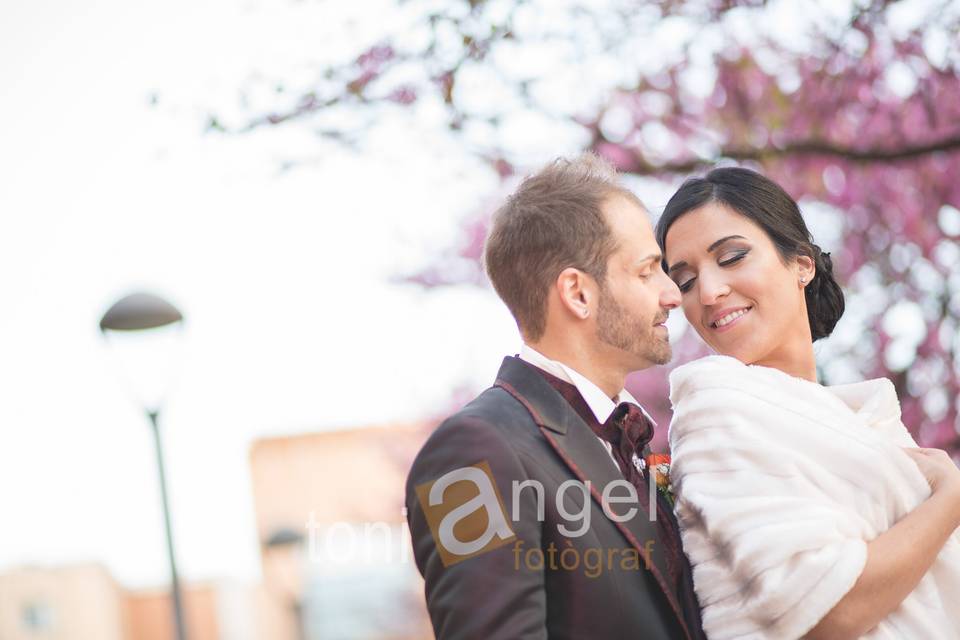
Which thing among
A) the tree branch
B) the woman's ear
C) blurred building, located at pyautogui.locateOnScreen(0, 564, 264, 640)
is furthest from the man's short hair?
blurred building, located at pyautogui.locateOnScreen(0, 564, 264, 640)

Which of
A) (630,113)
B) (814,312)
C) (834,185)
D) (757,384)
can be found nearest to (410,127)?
(630,113)

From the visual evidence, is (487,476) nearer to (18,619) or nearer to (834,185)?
(834,185)

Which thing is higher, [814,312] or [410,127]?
[410,127]

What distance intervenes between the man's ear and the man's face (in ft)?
0.09

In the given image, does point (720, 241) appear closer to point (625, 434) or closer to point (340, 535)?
point (625, 434)

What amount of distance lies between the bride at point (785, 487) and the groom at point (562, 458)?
13cm

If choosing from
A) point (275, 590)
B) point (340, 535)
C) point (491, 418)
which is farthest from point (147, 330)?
point (275, 590)

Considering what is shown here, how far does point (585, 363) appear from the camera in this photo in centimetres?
298

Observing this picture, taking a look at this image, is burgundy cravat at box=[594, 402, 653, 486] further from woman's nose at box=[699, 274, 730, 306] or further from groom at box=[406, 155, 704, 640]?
woman's nose at box=[699, 274, 730, 306]

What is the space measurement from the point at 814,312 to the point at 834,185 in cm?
486

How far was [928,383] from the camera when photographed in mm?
7887

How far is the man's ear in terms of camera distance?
9.75ft

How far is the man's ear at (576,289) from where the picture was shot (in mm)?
2971

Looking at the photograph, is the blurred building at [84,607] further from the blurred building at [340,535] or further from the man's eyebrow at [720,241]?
the man's eyebrow at [720,241]
